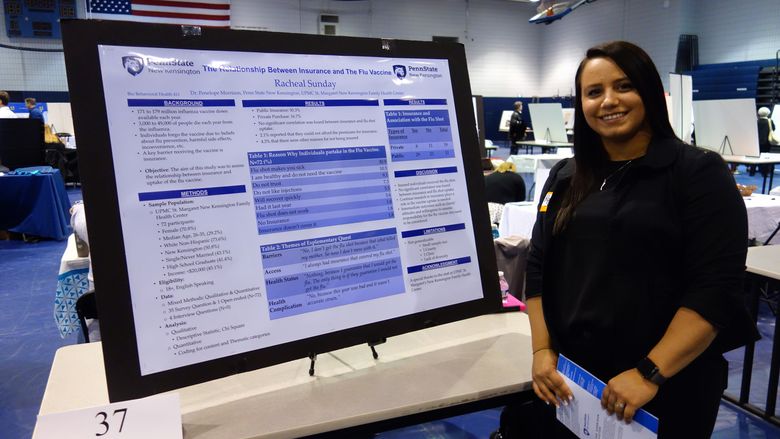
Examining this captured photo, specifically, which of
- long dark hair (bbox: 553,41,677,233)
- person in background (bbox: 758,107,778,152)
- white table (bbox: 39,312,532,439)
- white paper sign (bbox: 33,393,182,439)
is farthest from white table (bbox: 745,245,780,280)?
person in background (bbox: 758,107,778,152)

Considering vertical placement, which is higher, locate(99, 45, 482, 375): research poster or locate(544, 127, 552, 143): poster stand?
locate(544, 127, 552, 143): poster stand

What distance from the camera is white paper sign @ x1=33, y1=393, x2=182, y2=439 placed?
76cm

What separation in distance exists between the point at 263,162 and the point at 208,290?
0.77 feet

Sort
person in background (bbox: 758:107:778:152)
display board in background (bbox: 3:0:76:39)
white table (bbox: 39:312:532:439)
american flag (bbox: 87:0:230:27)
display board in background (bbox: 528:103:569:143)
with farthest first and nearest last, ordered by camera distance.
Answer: display board in background (bbox: 3:0:76:39) → person in background (bbox: 758:107:778:152) → display board in background (bbox: 528:103:569:143) → american flag (bbox: 87:0:230:27) → white table (bbox: 39:312:532:439)

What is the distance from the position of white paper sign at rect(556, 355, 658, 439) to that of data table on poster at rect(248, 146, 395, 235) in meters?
0.47

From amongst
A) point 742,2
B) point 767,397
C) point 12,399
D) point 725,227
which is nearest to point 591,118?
point 725,227

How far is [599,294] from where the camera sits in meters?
1.10

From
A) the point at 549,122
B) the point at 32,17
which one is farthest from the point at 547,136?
the point at 32,17

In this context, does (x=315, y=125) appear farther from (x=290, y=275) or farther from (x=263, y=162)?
(x=290, y=275)

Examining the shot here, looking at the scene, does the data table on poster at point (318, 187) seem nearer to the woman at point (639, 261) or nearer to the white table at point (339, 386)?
the white table at point (339, 386)

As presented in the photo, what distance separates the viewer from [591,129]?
1.22 m

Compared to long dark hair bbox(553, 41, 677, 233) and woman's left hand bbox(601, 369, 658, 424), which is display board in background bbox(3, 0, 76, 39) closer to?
long dark hair bbox(553, 41, 677, 233)

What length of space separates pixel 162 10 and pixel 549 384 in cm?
505

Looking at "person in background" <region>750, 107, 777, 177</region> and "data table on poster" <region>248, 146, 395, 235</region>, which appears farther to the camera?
"person in background" <region>750, 107, 777, 177</region>
